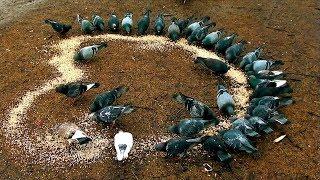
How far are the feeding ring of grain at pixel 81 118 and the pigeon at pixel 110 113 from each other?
0.26 metres

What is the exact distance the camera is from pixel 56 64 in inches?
333

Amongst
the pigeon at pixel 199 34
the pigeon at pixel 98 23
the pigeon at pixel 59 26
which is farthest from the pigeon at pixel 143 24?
the pigeon at pixel 59 26

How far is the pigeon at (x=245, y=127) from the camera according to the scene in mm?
6382

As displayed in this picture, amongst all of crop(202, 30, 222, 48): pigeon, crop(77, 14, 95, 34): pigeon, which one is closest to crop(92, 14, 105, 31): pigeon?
crop(77, 14, 95, 34): pigeon

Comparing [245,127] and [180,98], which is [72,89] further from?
[245,127]

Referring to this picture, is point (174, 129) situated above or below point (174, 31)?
below

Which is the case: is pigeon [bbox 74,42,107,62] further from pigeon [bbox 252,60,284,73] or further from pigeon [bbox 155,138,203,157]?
pigeon [bbox 155,138,203,157]

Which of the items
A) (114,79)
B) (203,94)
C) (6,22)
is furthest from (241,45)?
(6,22)

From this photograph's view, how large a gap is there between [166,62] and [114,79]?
Result: 42.6 inches

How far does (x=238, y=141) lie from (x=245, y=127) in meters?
0.31

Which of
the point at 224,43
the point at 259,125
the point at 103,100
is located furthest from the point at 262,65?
the point at 103,100

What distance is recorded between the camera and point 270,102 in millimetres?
6852

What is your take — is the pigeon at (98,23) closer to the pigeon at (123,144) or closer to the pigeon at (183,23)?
the pigeon at (183,23)

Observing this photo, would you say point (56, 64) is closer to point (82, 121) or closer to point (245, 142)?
point (82, 121)
